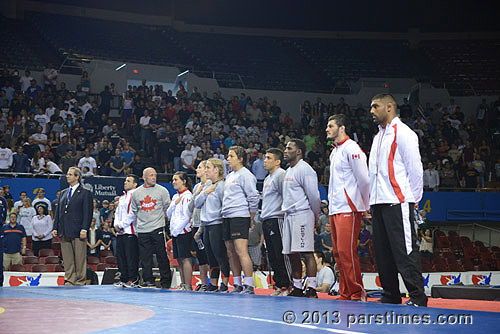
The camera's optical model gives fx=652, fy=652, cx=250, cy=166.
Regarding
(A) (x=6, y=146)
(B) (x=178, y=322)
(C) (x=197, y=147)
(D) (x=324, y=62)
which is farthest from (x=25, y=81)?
(B) (x=178, y=322)

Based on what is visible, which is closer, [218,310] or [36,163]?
[218,310]

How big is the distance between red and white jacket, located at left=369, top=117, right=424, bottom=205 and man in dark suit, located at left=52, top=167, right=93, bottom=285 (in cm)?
568

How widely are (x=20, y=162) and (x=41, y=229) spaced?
8.37 ft

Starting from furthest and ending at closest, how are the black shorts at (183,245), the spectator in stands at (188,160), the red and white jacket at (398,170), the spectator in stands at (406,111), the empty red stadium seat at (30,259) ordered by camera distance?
the spectator in stands at (406,111) → the spectator in stands at (188,160) → the empty red stadium seat at (30,259) → the black shorts at (183,245) → the red and white jacket at (398,170)

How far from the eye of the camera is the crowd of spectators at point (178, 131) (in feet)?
56.4

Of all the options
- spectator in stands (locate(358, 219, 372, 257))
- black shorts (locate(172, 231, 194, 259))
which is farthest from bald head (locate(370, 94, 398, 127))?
spectator in stands (locate(358, 219, 372, 257))

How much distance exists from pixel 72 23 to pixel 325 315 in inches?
994

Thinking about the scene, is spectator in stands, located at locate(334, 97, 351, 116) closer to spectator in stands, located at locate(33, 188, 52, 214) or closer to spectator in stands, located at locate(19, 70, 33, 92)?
spectator in stands, located at locate(19, 70, 33, 92)

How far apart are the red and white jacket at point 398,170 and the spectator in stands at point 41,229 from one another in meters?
10.0

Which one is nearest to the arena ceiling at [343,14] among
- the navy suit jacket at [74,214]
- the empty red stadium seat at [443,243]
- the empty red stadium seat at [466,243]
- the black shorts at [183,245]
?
the empty red stadium seat at [466,243]

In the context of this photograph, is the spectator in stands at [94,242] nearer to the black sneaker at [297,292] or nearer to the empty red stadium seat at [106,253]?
the empty red stadium seat at [106,253]

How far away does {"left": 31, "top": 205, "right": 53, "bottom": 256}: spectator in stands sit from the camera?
1416cm

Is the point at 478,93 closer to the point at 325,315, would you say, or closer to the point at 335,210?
the point at 335,210

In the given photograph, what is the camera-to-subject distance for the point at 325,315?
15.7ft
